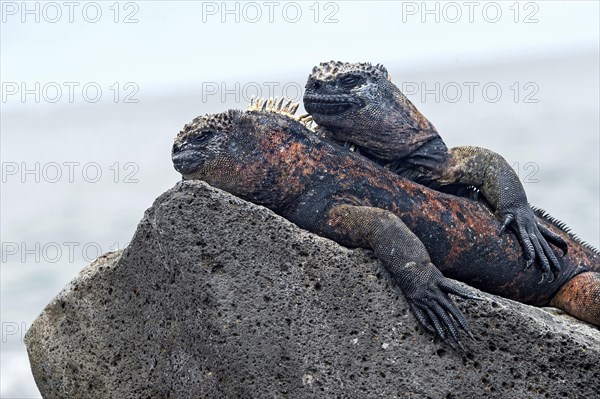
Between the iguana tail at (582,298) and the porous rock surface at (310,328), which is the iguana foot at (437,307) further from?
the iguana tail at (582,298)

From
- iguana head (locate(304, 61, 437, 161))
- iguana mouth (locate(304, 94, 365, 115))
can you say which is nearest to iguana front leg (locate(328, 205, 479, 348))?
iguana head (locate(304, 61, 437, 161))

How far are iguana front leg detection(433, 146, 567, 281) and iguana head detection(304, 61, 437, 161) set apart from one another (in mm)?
280

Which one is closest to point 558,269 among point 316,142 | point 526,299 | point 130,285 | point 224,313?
point 526,299

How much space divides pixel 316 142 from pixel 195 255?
0.99m

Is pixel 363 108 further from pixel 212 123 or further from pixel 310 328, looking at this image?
pixel 310 328

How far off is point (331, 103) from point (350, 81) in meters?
0.17

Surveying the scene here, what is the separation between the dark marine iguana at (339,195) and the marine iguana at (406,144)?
0.31 ft

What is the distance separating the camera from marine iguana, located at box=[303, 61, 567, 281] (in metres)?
6.48

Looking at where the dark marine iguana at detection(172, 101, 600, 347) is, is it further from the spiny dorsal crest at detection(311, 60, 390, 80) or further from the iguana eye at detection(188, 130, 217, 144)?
the spiny dorsal crest at detection(311, 60, 390, 80)

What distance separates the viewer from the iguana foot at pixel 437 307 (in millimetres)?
5941

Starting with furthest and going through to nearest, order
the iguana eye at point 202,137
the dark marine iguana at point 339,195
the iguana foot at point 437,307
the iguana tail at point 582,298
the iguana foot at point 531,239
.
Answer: the iguana tail at point 582,298 < the iguana foot at point 531,239 < the iguana eye at point 202,137 < the dark marine iguana at point 339,195 < the iguana foot at point 437,307

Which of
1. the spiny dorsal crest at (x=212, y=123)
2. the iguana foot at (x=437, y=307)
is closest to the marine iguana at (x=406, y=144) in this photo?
the spiny dorsal crest at (x=212, y=123)

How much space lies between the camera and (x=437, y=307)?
5.96m

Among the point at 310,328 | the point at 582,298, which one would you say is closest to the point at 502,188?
the point at 582,298
